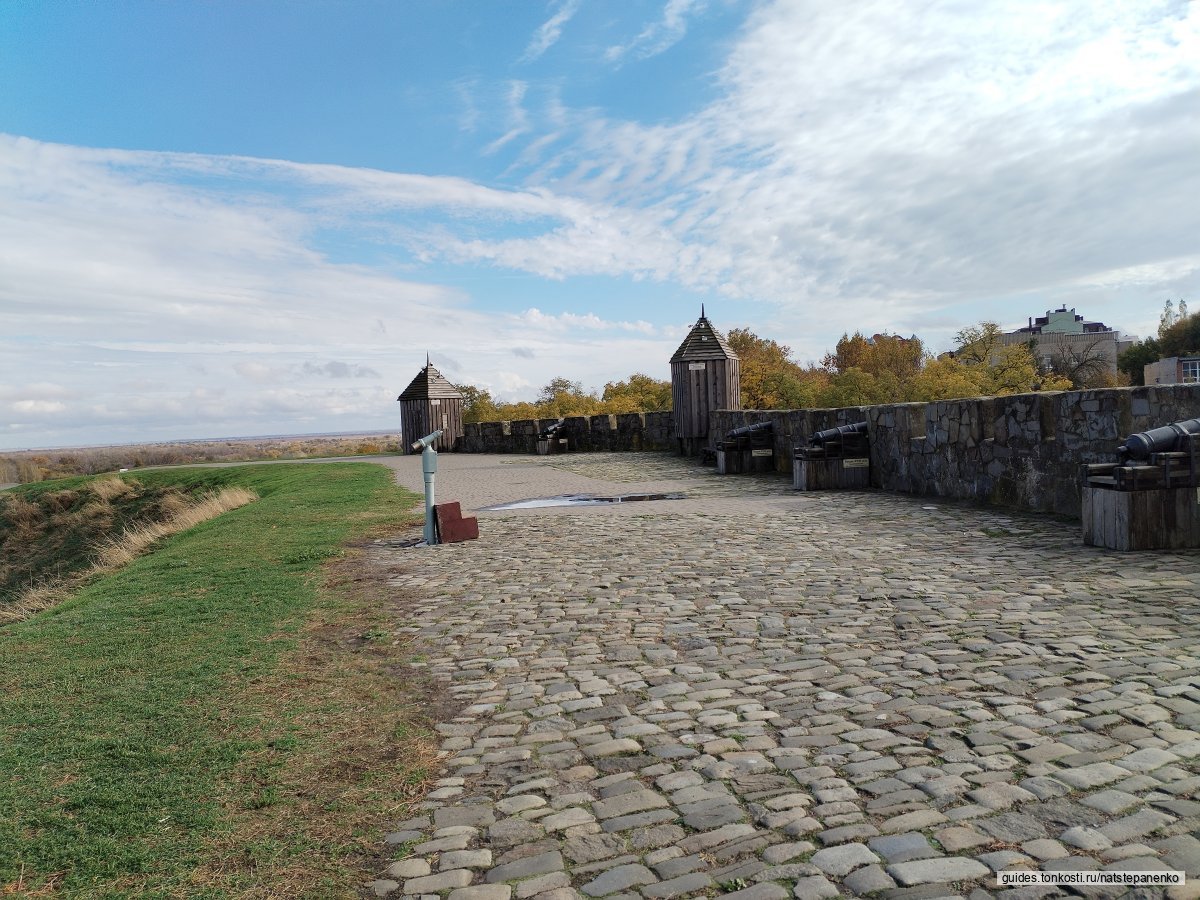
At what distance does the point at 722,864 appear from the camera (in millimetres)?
2592

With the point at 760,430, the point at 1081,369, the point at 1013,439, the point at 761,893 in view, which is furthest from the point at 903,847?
the point at 1081,369

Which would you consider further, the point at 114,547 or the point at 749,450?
the point at 749,450

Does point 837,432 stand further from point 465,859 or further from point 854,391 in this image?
point 854,391

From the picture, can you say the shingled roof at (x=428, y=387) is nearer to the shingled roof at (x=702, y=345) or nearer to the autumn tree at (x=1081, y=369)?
the shingled roof at (x=702, y=345)

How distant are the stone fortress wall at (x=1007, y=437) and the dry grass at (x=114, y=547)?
11.0m

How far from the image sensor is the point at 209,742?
12.0 feet

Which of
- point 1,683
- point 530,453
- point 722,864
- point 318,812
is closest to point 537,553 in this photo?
point 1,683

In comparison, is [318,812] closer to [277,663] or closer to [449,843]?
[449,843]

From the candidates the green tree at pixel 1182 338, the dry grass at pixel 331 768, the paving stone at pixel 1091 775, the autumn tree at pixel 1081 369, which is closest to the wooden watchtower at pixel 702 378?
the dry grass at pixel 331 768

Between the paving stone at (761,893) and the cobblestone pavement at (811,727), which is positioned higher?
the cobblestone pavement at (811,727)

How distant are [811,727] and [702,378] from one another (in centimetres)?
1941

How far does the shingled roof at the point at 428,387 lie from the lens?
33.1m

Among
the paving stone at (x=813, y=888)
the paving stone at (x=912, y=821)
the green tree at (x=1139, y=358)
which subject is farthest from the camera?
the green tree at (x=1139, y=358)

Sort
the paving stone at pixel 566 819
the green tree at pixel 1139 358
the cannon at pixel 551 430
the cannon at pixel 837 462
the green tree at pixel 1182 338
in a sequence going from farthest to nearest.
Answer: the green tree at pixel 1139 358 < the green tree at pixel 1182 338 < the cannon at pixel 551 430 < the cannon at pixel 837 462 < the paving stone at pixel 566 819
